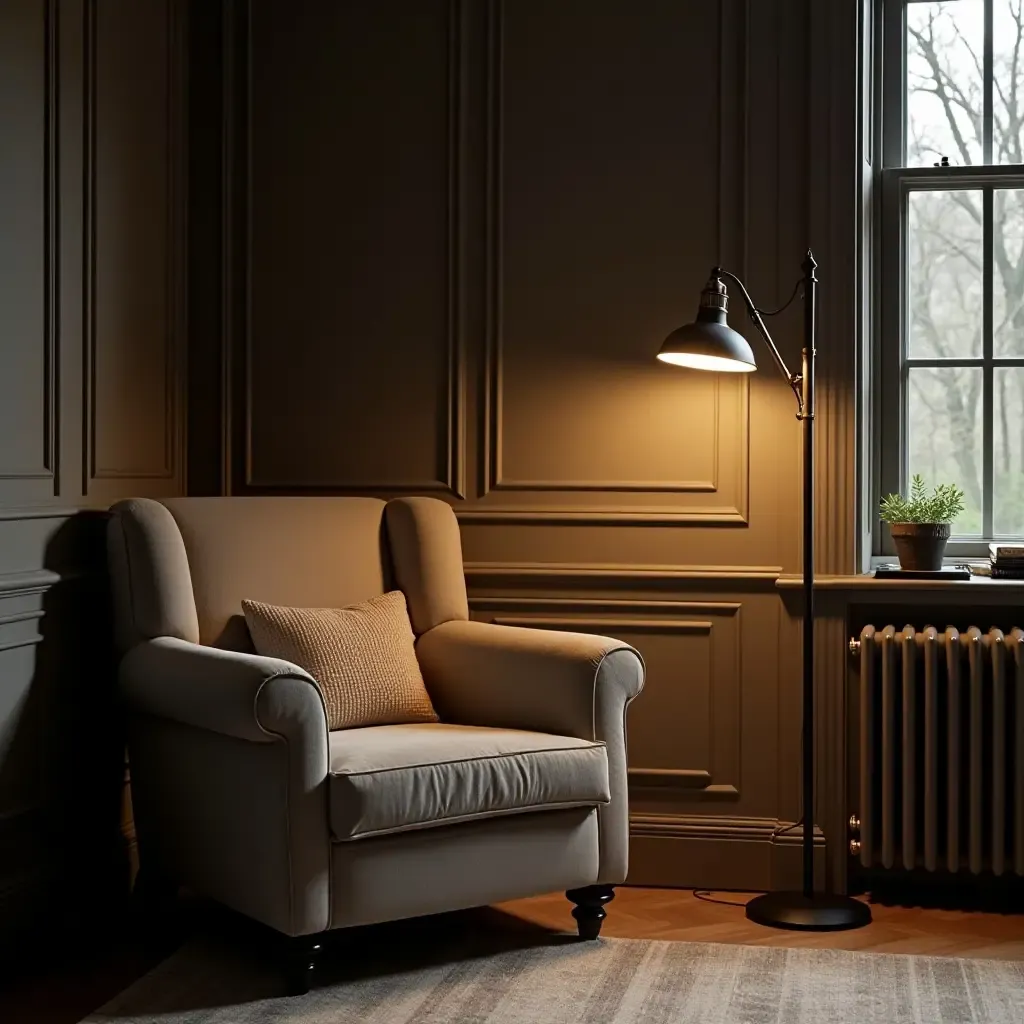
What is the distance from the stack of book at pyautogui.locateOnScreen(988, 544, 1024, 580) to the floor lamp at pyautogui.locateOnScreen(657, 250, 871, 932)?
1.61 ft

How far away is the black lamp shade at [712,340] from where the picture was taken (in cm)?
302

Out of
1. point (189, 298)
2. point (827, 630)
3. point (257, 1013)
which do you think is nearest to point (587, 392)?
point (827, 630)

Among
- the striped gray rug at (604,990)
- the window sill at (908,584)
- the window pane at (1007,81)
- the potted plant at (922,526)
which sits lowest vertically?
the striped gray rug at (604,990)

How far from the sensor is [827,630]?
3.35 meters

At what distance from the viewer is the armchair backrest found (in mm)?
3008

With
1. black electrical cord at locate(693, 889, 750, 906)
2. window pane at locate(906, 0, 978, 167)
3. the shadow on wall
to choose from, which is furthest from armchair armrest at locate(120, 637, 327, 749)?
window pane at locate(906, 0, 978, 167)

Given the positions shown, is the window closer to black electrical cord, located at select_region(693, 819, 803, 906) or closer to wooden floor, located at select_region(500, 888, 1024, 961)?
black electrical cord, located at select_region(693, 819, 803, 906)

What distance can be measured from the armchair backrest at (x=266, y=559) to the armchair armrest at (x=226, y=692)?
0.14 metres

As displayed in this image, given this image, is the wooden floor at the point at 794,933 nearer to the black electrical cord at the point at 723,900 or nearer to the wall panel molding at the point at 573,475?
the black electrical cord at the point at 723,900

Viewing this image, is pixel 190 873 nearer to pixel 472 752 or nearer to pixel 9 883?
pixel 9 883

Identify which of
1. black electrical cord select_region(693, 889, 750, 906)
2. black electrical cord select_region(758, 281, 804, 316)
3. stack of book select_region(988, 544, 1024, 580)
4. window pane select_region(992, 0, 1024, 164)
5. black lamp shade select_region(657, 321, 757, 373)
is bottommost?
black electrical cord select_region(693, 889, 750, 906)

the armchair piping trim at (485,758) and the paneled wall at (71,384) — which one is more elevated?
the paneled wall at (71,384)

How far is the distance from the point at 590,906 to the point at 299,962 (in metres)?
0.65

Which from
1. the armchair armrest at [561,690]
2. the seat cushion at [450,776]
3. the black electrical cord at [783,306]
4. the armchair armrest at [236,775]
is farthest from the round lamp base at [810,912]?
the black electrical cord at [783,306]
